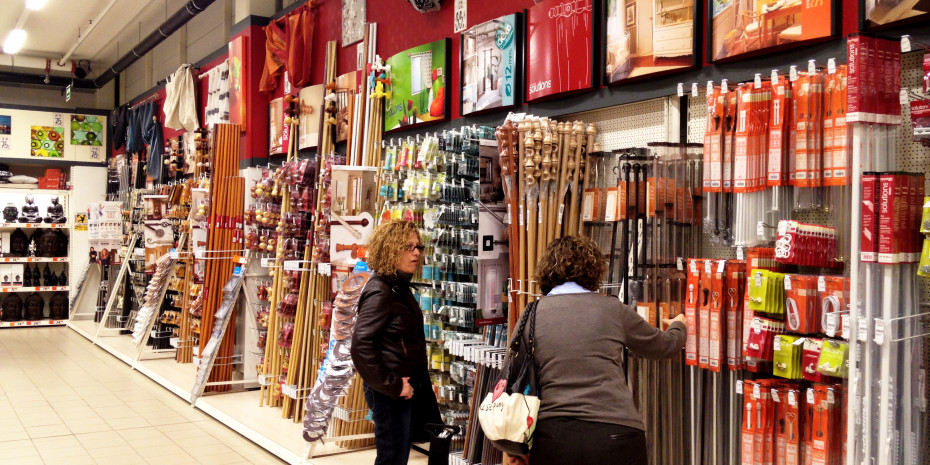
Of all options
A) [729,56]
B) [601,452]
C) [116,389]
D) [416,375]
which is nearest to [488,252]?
[416,375]

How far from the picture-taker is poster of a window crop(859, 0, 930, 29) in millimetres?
2641

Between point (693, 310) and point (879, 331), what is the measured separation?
785mm

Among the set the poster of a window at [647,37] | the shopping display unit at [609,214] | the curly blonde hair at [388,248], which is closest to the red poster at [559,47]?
the shopping display unit at [609,214]

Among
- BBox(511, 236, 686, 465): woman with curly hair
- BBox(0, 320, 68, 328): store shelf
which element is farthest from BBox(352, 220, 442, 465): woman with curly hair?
BBox(0, 320, 68, 328): store shelf

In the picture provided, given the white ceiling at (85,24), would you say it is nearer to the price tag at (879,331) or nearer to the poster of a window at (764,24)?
the poster of a window at (764,24)

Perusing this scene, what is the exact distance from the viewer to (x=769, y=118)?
9.80 feet

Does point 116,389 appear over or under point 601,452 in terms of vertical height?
under

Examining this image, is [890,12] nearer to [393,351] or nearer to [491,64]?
[393,351]

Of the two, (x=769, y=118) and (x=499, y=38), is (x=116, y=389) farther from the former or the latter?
(x=769, y=118)

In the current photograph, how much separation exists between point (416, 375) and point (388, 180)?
79.3 inches

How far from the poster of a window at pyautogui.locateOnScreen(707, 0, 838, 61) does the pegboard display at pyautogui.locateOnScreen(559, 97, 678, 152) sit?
0.44 m

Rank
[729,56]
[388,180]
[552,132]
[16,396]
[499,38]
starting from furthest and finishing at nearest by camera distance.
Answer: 1. [16,396]
2. [388,180]
3. [499,38]
4. [552,132]
5. [729,56]

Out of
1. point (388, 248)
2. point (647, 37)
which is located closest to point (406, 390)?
point (388, 248)

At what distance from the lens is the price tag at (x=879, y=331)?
98.0 inches
